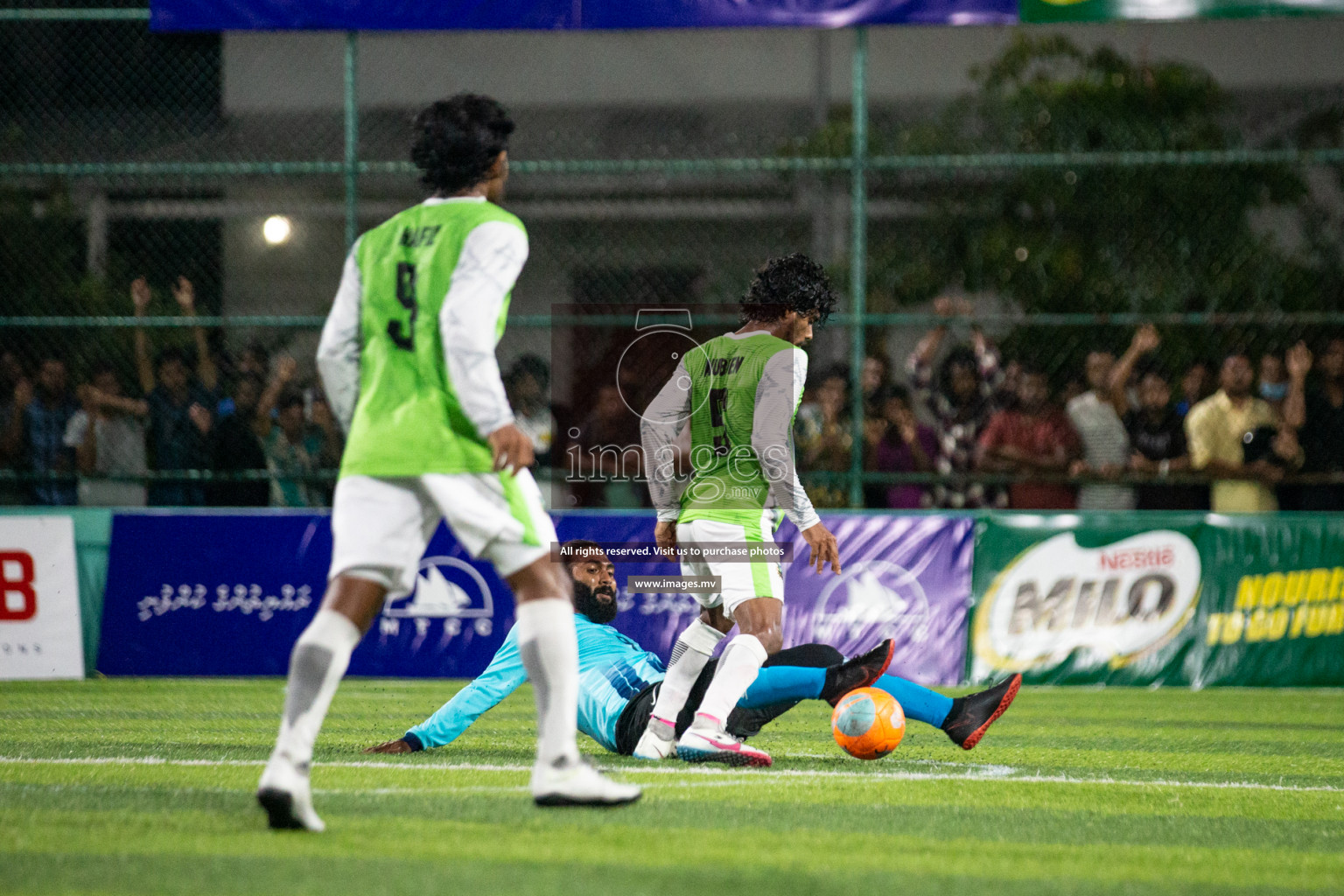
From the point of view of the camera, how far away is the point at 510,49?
17094mm

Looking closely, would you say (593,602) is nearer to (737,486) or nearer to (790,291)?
(737,486)

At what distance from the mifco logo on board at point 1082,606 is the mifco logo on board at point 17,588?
6.64 m

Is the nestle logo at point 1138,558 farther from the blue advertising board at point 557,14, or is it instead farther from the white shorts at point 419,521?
the white shorts at point 419,521

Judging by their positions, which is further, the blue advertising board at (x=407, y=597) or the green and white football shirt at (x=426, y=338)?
the blue advertising board at (x=407, y=597)

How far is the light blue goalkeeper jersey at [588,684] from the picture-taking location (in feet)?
20.7

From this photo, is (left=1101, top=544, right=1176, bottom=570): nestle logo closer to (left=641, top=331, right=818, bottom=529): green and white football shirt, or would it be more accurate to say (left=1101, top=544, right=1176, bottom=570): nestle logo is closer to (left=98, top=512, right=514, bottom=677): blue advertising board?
(left=98, top=512, right=514, bottom=677): blue advertising board

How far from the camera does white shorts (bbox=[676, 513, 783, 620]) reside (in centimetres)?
623

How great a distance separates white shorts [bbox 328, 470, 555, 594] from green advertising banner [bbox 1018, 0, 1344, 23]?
8.01 meters

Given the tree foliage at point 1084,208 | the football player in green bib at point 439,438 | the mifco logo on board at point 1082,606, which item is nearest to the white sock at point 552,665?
the football player in green bib at point 439,438

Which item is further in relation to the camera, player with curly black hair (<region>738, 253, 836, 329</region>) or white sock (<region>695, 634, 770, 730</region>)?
player with curly black hair (<region>738, 253, 836, 329</region>)

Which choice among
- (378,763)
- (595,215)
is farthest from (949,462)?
(378,763)

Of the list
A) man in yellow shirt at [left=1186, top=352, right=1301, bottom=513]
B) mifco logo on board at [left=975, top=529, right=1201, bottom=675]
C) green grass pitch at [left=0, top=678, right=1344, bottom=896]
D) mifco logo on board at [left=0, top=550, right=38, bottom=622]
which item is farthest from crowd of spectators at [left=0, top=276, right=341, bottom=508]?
man in yellow shirt at [left=1186, top=352, right=1301, bottom=513]

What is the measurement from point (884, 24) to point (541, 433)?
3927mm

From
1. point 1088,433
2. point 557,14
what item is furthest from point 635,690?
point 557,14
